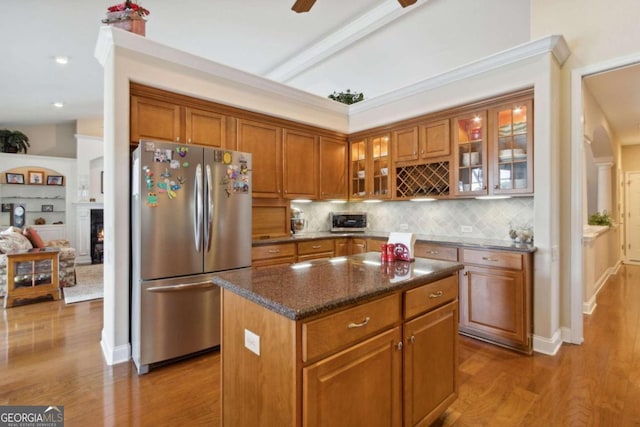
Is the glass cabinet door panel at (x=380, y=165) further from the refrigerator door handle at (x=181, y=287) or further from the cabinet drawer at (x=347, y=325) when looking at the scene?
the cabinet drawer at (x=347, y=325)

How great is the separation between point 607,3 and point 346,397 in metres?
3.92

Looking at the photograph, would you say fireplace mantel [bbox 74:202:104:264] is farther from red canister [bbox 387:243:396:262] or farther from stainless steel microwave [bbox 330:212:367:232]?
red canister [bbox 387:243:396:262]

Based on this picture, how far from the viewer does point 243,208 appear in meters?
2.99

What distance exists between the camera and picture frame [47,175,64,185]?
7.25 m

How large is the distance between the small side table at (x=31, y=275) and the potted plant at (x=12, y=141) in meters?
4.08

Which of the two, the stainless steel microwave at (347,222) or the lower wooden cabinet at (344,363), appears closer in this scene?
the lower wooden cabinet at (344,363)

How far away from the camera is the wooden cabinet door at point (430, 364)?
1.56 m

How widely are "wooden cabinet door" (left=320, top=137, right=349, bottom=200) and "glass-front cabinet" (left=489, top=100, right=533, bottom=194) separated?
80.3 inches

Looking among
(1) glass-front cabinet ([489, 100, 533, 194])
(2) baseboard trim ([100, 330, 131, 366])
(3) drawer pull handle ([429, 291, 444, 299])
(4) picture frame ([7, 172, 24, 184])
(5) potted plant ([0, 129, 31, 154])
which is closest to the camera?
(3) drawer pull handle ([429, 291, 444, 299])

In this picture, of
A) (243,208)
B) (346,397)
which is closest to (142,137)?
(243,208)

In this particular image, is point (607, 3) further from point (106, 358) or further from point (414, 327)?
point (106, 358)

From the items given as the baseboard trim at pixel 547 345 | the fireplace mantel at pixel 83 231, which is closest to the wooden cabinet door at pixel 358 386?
the baseboard trim at pixel 547 345

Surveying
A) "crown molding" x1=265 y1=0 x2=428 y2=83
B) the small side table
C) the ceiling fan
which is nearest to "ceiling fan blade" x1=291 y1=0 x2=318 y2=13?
the ceiling fan

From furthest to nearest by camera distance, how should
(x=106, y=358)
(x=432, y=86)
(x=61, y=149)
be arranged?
(x=61, y=149), (x=432, y=86), (x=106, y=358)
